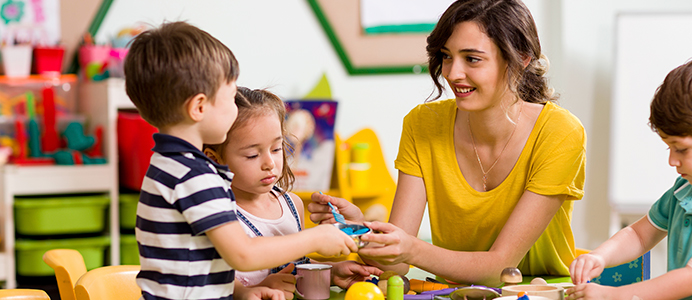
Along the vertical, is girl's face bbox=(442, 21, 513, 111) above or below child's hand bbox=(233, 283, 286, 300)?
above

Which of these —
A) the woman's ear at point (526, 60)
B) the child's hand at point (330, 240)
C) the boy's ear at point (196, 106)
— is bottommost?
the child's hand at point (330, 240)

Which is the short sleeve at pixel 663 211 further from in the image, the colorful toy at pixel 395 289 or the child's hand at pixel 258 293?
the child's hand at pixel 258 293

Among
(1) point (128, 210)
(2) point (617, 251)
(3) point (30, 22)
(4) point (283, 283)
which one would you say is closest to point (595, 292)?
(2) point (617, 251)

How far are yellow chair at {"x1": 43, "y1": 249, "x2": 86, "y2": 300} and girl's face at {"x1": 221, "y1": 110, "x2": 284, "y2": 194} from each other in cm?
35

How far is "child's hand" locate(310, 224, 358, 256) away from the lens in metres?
A: 0.85

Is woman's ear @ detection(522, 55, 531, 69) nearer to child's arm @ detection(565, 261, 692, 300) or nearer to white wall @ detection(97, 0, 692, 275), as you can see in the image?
child's arm @ detection(565, 261, 692, 300)

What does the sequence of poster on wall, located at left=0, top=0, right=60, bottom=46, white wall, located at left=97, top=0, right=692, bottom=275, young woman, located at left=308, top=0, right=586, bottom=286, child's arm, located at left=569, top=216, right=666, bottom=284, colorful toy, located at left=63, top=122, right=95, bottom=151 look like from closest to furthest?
child's arm, located at left=569, top=216, right=666, bottom=284 → young woman, located at left=308, top=0, right=586, bottom=286 → colorful toy, located at left=63, top=122, right=95, bottom=151 → poster on wall, located at left=0, top=0, right=60, bottom=46 → white wall, located at left=97, top=0, right=692, bottom=275

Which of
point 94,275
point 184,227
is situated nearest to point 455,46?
point 184,227

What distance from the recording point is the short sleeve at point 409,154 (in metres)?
1.39

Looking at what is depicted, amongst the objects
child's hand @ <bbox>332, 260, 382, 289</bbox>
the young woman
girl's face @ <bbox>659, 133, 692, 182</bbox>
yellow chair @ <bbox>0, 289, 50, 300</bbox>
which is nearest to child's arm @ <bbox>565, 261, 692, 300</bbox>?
girl's face @ <bbox>659, 133, 692, 182</bbox>

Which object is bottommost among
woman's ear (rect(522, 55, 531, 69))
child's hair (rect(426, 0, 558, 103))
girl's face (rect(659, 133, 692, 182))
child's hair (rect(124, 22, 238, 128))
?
girl's face (rect(659, 133, 692, 182))

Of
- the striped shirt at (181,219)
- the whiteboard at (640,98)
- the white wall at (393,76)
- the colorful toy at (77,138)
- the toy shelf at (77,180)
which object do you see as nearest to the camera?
the striped shirt at (181,219)

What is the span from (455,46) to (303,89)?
188cm

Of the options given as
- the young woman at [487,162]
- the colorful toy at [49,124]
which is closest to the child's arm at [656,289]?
the young woman at [487,162]
